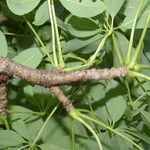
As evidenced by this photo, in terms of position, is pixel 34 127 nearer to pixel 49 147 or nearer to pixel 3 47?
pixel 49 147

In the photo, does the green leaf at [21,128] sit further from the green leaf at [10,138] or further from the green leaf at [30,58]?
the green leaf at [30,58]

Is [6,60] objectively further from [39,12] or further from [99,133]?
[99,133]

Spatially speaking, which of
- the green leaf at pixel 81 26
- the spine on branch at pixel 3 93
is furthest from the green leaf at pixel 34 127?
the green leaf at pixel 81 26

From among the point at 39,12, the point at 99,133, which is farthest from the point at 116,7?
the point at 99,133

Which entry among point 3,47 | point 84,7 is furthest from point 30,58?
point 84,7

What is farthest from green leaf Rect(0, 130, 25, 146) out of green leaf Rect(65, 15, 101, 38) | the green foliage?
green leaf Rect(65, 15, 101, 38)

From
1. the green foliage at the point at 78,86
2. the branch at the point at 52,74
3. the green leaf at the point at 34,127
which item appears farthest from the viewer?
the green leaf at the point at 34,127

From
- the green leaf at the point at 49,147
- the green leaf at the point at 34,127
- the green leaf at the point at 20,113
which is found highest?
the green leaf at the point at 20,113
